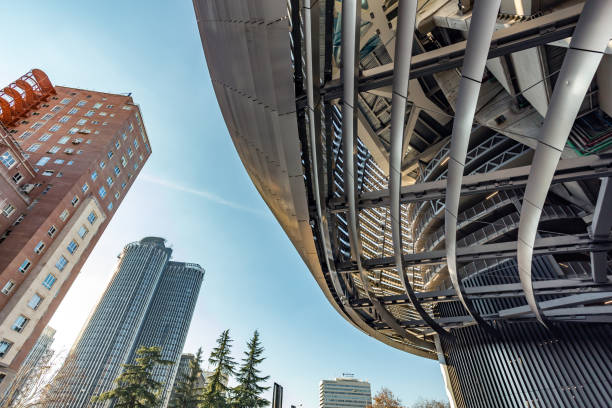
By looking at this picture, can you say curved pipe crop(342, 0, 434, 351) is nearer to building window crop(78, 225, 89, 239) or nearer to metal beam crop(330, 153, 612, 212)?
metal beam crop(330, 153, 612, 212)

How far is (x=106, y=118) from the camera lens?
155 feet

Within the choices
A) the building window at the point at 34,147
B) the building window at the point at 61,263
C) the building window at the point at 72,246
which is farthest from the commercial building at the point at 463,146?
the building window at the point at 34,147

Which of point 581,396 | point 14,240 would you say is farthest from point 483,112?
point 14,240

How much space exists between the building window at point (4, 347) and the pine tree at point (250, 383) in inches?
874

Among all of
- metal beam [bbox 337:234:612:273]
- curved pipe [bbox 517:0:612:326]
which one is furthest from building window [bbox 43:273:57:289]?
curved pipe [bbox 517:0:612:326]

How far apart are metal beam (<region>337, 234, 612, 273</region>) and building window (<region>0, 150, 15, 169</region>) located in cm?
4083

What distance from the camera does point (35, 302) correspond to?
3072 centimetres

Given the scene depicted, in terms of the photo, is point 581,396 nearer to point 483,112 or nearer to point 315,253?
point 483,112

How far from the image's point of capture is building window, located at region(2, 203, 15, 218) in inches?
1221

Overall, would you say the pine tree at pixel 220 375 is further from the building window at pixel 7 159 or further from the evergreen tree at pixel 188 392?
the building window at pixel 7 159

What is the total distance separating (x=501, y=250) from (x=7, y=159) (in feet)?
155

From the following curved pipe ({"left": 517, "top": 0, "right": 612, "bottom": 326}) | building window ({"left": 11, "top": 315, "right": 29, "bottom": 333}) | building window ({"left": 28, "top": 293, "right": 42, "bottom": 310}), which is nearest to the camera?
curved pipe ({"left": 517, "top": 0, "right": 612, "bottom": 326})

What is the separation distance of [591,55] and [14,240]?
44.1 metres

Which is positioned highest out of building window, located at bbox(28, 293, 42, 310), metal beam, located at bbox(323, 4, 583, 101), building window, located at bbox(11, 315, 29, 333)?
building window, located at bbox(28, 293, 42, 310)
